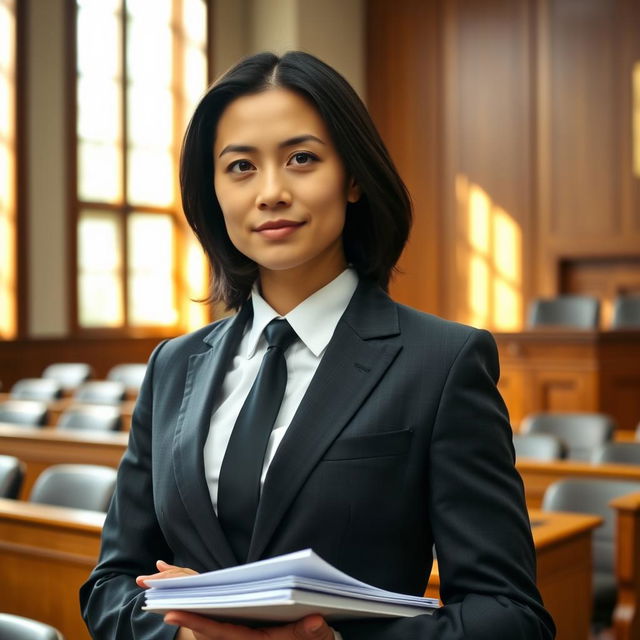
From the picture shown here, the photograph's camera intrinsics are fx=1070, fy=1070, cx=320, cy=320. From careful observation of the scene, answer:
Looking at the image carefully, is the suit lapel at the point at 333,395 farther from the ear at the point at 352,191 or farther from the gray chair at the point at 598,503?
the gray chair at the point at 598,503

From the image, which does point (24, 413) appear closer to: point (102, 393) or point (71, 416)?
point (71, 416)

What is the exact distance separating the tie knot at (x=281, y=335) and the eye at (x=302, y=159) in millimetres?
230

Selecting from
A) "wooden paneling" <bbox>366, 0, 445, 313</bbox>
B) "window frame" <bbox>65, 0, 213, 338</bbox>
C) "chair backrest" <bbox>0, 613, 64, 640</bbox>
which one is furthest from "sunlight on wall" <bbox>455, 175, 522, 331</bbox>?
"chair backrest" <bbox>0, 613, 64, 640</bbox>

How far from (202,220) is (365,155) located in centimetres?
32

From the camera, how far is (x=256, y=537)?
1.36 m

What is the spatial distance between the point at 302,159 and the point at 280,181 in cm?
5

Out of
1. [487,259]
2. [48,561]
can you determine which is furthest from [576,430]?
[487,259]

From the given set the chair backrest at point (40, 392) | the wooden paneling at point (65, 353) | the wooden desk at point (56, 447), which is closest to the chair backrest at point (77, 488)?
the wooden desk at point (56, 447)

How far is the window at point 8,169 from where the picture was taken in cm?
1071

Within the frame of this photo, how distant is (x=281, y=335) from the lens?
1507mm

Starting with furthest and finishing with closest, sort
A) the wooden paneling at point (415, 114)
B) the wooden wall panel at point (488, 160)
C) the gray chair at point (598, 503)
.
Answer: the wooden paneling at point (415, 114) → the wooden wall panel at point (488, 160) → the gray chair at point (598, 503)

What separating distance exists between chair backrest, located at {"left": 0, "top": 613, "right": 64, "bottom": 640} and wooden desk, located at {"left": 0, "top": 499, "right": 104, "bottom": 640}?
1.10 metres

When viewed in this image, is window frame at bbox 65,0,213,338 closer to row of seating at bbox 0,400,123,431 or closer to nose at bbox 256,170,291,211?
row of seating at bbox 0,400,123,431

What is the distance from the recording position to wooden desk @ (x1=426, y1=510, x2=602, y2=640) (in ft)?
10.4
